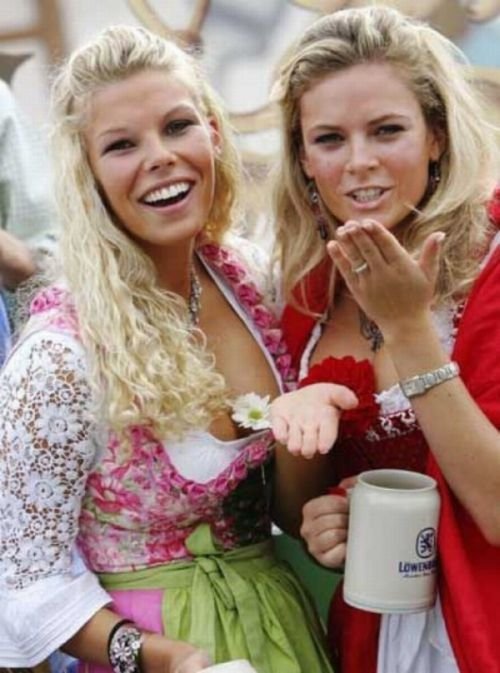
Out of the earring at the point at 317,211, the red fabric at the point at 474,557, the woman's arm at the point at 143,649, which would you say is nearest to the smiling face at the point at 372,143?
the earring at the point at 317,211

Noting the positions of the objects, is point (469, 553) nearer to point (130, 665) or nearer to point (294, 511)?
point (294, 511)

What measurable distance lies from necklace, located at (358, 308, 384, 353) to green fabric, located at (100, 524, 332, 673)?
13.1 inches

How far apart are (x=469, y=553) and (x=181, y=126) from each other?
2.17 ft

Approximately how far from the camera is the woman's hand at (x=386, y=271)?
1268mm

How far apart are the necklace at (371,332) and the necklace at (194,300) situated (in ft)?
0.75

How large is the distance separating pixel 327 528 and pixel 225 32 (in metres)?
2.28

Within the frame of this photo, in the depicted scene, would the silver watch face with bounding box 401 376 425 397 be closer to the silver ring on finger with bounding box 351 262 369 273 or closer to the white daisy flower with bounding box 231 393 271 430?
the silver ring on finger with bounding box 351 262 369 273

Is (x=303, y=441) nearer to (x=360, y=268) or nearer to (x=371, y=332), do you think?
(x=360, y=268)

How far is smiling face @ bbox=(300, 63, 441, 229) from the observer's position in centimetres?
151

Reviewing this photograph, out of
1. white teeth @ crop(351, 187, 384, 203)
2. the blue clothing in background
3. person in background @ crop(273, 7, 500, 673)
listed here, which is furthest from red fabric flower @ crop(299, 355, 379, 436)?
the blue clothing in background

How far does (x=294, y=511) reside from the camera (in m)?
1.63

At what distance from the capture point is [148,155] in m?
1.51

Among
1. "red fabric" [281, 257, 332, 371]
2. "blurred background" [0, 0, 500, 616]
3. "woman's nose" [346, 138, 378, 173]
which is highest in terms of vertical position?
"blurred background" [0, 0, 500, 616]

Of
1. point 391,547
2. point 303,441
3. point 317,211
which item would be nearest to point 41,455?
point 303,441
